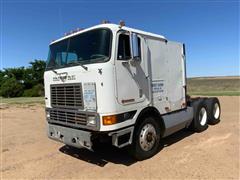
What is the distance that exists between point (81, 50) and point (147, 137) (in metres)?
2.45

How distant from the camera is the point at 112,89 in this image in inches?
181

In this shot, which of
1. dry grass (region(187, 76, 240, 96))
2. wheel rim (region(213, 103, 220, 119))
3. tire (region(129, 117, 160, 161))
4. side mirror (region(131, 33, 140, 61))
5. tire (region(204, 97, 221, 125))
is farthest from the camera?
dry grass (region(187, 76, 240, 96))

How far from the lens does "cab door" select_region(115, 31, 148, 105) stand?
15.5 feet

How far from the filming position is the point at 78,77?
16.2 feet

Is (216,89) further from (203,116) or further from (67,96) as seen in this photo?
(67,96)

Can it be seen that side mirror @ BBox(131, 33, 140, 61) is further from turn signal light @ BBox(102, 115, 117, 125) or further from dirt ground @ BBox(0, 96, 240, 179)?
dirt ground @ BBox(0, 96, 240, 179)

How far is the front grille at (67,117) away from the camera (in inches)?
195

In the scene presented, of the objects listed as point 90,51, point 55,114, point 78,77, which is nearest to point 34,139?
point 55,114

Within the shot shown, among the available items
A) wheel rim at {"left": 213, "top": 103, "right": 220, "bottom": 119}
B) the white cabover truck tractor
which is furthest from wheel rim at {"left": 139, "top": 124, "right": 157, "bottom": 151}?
wheel rim at {"left": 213, "top": 103, "right": 220, "bottom": 119}

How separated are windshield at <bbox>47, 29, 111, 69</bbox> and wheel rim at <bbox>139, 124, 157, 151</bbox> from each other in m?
1.91

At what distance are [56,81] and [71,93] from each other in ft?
2.11

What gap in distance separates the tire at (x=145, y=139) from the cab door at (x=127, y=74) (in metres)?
0.60

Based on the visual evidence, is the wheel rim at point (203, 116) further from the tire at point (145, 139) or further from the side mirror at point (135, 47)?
the side mirror at point (135, 47)

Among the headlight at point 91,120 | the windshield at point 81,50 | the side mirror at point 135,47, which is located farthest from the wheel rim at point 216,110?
the windshield at point 81,50
